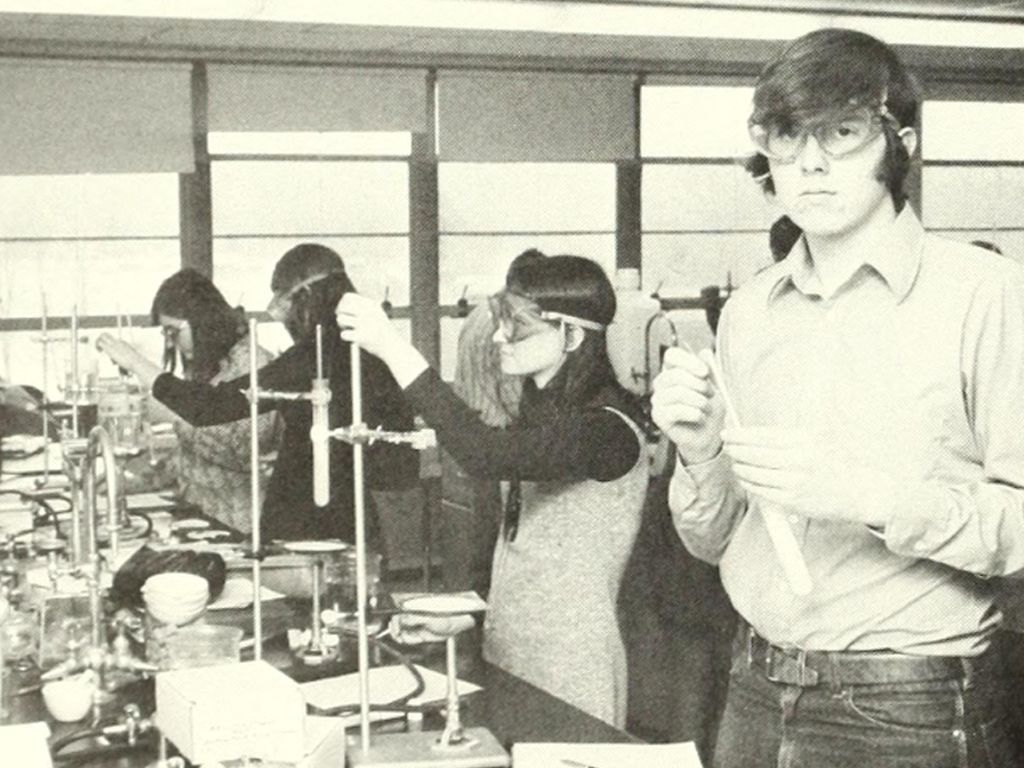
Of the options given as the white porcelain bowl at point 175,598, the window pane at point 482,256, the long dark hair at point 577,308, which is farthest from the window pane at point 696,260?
the white porcelain bowl at point 175,598

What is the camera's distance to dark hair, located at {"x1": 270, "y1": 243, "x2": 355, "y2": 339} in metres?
3.39

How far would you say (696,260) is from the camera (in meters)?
8.26

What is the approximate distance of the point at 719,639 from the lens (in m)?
4.18

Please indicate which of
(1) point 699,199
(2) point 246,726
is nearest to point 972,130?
(1) point 699,199

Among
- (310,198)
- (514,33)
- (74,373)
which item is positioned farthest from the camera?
(310,198)

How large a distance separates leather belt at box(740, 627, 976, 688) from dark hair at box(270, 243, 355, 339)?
1.92 m

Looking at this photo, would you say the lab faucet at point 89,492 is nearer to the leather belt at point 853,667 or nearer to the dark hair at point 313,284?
the dark hair at point 313,284

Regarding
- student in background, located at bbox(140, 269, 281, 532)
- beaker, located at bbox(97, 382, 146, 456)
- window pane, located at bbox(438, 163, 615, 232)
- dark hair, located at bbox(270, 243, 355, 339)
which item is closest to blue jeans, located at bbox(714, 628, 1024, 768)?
dark hair, located at bbox(270, 243, 355, 339)

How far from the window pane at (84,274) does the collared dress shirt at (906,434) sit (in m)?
5.61

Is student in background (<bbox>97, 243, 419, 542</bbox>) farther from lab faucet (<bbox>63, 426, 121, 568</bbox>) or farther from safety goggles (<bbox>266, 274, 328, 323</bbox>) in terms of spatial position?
lab faucet (<bbox>63, 426, 121, 568</bbox>)

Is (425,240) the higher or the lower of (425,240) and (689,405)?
the higher

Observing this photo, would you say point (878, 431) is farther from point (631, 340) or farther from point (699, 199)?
point (699, 199)

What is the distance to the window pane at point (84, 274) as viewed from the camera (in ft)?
22.8

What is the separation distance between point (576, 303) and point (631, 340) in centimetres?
399
